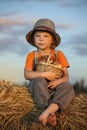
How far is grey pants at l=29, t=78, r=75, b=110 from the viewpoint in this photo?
512cm

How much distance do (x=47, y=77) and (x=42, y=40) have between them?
59cm

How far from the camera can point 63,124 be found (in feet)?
16.4

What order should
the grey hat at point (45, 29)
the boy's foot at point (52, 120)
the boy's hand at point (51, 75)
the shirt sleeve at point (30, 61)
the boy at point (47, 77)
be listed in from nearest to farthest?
the boy's foot at point (52, 120)
the boy at point (47, 77)
the boy's hand at point (51, 75)
the shirt sleeve at point (30, 61)
the grey hat at point (45, 29)

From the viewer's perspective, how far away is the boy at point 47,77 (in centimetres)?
506

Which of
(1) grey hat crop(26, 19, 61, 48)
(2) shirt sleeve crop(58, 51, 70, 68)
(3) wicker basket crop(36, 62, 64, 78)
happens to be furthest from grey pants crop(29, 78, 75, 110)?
(1) grey hat crop(26, 19, 61, 48)

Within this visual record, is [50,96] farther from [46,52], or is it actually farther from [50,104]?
[46,52]

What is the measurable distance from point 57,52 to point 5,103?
1.11 meters

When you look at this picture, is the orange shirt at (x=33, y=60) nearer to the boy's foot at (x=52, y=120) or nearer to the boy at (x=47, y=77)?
the boy at (x=47, y=77)

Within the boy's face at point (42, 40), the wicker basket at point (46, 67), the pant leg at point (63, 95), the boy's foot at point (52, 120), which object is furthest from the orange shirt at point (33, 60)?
the boy's foot at point (52, 120)

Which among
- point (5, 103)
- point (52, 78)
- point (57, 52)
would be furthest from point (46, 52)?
point (5, 103)

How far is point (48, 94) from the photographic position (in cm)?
521

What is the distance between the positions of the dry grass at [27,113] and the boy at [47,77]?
106mm

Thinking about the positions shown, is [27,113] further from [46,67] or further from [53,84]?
[46,67]

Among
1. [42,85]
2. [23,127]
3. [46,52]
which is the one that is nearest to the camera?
[23,127]
